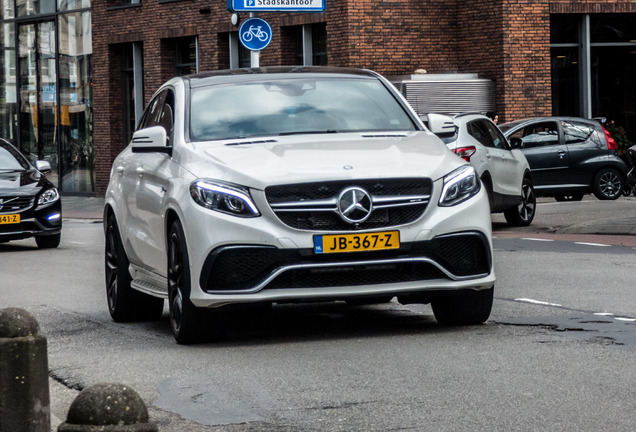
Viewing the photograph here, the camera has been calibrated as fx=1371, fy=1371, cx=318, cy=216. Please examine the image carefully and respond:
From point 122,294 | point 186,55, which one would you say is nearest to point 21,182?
point 122,294

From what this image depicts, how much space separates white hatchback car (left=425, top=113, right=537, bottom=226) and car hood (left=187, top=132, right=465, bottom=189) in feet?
33.5

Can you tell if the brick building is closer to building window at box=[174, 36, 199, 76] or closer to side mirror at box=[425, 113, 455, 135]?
building window at box=[174, 36, 199, 76]

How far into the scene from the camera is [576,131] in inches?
944

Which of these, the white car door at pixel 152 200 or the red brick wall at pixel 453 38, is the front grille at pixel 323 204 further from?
the red brick wall at pixel 453 38

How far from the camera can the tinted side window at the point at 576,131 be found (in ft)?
78.2

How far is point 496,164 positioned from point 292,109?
10635 mm

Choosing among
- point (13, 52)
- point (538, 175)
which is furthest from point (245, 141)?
point (13, 52)

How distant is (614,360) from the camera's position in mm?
7207

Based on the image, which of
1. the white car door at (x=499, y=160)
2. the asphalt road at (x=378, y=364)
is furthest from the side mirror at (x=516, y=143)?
the asphalt road at (x=378, y=364)

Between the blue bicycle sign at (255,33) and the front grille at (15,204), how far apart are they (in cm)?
369

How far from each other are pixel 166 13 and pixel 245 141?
89.3 feet

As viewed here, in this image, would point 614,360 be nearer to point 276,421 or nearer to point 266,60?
point 276,421

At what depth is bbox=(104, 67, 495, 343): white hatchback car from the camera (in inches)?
311

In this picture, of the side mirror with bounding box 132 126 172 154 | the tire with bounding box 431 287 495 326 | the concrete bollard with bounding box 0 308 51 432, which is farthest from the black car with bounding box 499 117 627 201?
the concrete bollard with bounding box 0 308 51 432
